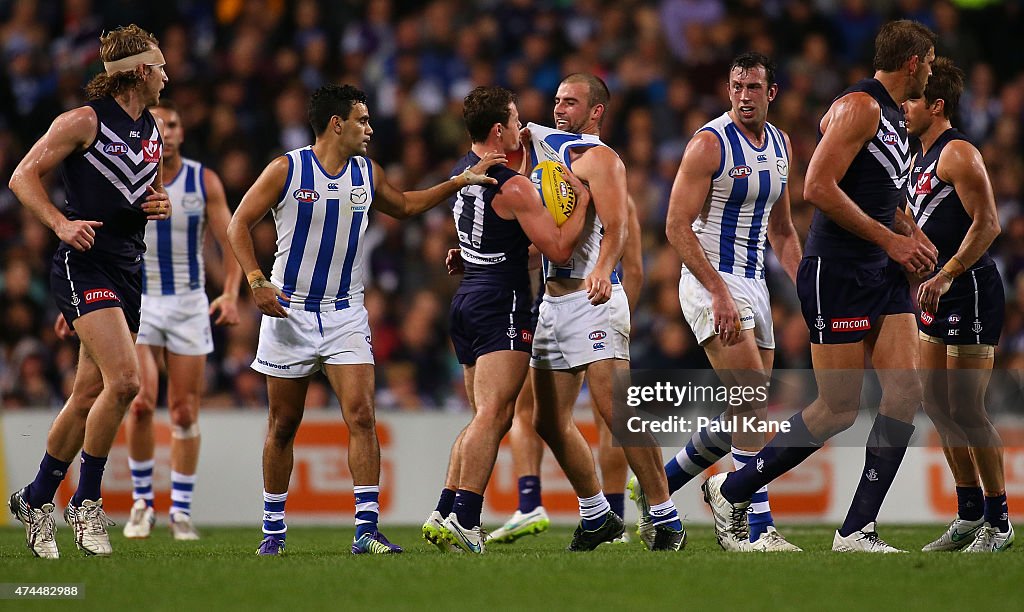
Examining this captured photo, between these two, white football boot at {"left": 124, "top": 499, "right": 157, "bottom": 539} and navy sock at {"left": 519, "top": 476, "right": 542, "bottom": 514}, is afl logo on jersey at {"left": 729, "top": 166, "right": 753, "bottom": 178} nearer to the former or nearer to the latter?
navy sock at {"left": 519, "top": 476, "right": 542, "bottom": 514}

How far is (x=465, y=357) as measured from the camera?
7426 mm

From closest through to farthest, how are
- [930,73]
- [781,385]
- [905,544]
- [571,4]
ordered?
[930,73]
[905,544]
[781,385]
[571,4]

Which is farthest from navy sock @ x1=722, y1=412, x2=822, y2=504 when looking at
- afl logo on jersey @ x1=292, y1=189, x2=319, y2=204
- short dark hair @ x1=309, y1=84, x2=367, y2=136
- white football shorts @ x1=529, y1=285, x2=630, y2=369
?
short dark hair @ x1=309, y1=84, x2=367, y2=136

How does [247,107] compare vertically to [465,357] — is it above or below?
above

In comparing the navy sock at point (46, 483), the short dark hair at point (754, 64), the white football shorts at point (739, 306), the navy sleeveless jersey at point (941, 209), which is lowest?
the navy sock at point (46, 483)

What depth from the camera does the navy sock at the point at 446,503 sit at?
723cm

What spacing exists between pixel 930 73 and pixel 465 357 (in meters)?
3.08

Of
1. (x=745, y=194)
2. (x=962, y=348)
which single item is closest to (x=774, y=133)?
(x=745, y=194)

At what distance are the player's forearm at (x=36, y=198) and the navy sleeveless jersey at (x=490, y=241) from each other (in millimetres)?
2200

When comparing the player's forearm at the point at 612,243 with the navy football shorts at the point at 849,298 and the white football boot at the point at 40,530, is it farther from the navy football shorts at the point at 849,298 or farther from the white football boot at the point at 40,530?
the white football boot at the point at 40,530

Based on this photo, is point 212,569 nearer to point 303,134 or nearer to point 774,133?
point 774,133

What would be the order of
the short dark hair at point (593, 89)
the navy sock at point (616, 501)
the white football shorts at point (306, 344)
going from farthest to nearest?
the navy sock at point (616, 501)
the short dark hair at point (593, 89)
the white football shorts at point (306, 344)

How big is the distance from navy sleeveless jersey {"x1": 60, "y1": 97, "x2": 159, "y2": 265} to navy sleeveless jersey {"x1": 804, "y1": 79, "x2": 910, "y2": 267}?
3801 mm

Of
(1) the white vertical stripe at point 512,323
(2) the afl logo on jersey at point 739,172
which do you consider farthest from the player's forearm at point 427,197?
(2) the afl logo on jersey at point 739,172
